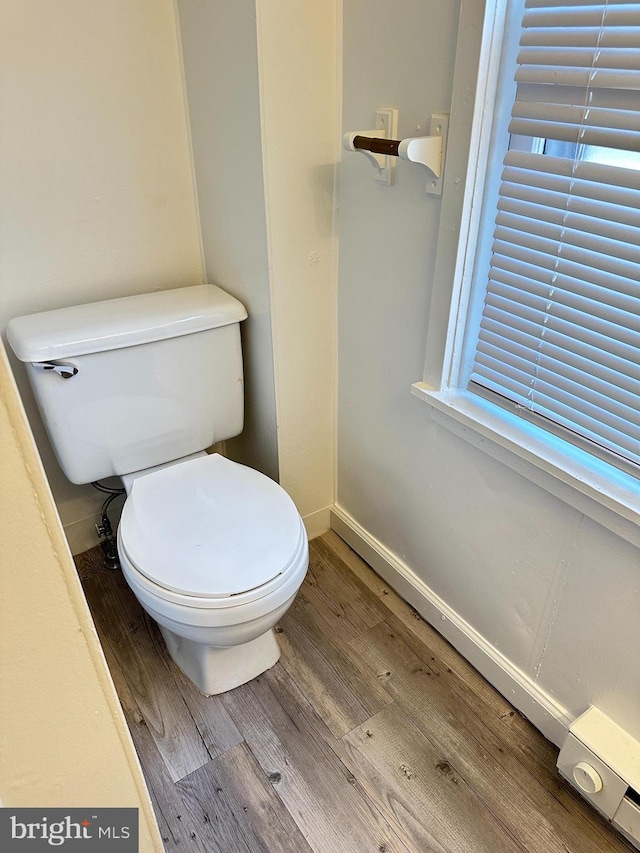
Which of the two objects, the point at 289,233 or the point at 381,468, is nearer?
the point at 289,233

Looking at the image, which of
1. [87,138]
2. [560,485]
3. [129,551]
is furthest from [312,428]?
[87,138]

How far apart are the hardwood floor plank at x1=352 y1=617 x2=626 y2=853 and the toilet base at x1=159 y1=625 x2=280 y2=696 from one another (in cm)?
24

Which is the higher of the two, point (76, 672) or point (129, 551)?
point (76, 672)

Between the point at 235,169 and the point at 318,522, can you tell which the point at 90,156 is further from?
the point at 318,522

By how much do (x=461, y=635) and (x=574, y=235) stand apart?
1.00 metres

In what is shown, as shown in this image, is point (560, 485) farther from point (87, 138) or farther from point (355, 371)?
point (87, 138)

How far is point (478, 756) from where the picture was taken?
1.40 meters

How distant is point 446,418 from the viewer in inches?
55.1

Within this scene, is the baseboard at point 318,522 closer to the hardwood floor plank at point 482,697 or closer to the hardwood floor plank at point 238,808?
the hardwood floor plank at point 482,697

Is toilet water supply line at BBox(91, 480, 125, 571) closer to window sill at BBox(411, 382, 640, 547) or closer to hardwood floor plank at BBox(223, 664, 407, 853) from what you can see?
hardwood floor plank at BBox(223, 664, 407, 853)

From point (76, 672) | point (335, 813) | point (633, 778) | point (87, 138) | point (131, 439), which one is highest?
point (87, 138)

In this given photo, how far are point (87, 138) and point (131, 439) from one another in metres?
0.73

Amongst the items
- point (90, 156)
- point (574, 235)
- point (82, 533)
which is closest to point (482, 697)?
point (574, 235)

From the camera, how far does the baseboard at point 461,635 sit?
1.41 meters
